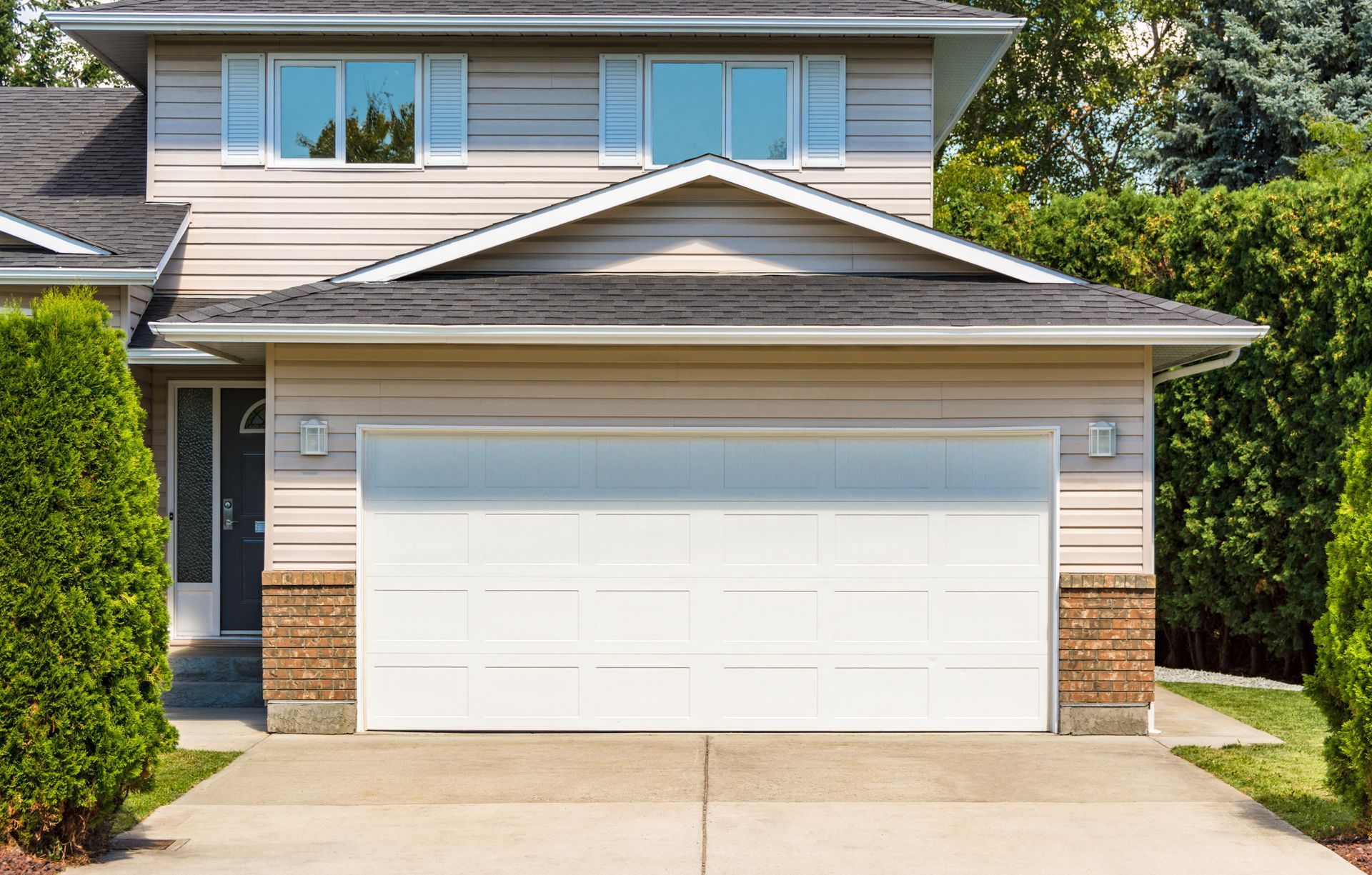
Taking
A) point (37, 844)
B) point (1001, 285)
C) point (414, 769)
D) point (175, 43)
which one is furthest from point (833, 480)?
point (175, 43)

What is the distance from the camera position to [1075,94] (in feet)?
95.7

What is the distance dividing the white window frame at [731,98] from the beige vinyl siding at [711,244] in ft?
6.62

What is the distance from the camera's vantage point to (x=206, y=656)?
35.9 feet

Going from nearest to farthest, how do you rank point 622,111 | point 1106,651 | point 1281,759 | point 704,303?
point 1281,759 < point 1106,651 < point 704,303 < point 622,111

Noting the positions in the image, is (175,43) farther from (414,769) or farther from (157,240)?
(414,769)

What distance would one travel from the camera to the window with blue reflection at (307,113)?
1225cm

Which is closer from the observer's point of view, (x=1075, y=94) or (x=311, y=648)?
(x=311, y=648)

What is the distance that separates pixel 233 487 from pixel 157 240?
2323 mm

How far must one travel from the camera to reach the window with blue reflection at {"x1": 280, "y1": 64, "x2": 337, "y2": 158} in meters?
12.2

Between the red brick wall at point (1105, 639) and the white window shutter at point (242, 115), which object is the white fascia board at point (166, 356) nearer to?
the white window shutter at point (242, 115)

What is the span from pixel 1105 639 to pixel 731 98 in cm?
610

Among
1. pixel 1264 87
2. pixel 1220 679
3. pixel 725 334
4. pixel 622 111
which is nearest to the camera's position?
pixel 725 334

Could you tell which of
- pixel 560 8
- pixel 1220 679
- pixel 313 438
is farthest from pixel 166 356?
pixel 1220 679

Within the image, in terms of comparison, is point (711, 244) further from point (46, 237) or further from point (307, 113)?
point (46, 237)
